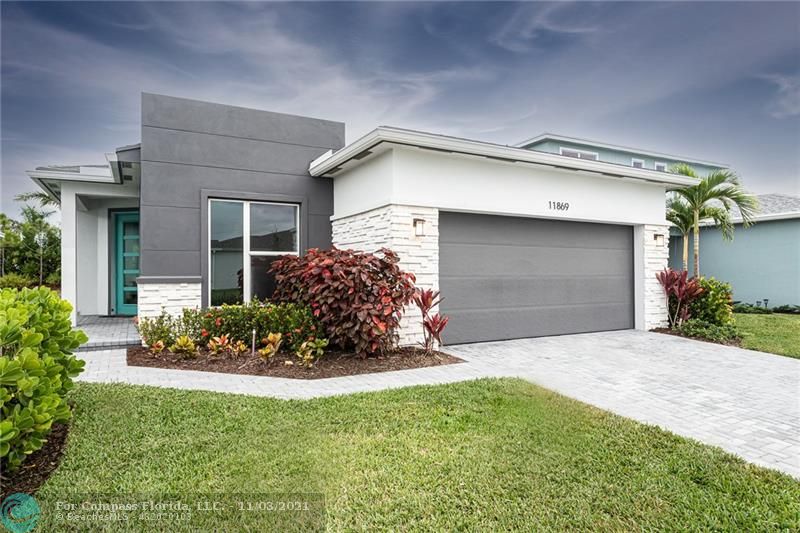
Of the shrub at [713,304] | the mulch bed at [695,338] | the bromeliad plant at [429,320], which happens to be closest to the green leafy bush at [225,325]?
the bromeliad plant at [429,320]

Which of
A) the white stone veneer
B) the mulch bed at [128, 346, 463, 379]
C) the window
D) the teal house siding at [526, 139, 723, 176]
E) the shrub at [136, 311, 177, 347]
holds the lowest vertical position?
the mulch bed at [128, 346, 463, 379]

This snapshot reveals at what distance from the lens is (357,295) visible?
254 inches

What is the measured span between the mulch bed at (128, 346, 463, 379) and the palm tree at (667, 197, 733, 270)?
9.69 m

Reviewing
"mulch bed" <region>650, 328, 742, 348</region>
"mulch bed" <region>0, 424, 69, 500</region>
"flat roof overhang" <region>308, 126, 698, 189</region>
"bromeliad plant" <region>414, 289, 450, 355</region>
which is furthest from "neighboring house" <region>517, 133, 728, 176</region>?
"mulch bed" <region>0, 424, 69, 500</region>

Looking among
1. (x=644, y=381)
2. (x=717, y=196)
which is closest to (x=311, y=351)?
(x=644, y=381)

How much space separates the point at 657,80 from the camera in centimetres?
1123

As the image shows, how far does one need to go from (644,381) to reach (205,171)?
791cm

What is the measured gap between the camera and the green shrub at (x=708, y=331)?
864 centimetres

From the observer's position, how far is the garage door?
26.4ft

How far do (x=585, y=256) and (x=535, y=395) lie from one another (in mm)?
5322

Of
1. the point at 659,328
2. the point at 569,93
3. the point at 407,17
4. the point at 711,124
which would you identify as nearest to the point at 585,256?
the point at 659,328

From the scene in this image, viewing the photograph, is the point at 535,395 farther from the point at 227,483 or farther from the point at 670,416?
the point at 227,483

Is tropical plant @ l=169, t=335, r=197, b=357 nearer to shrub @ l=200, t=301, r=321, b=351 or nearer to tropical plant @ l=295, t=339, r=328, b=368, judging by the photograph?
shrub @ l=200, t=301, r=321, b=351

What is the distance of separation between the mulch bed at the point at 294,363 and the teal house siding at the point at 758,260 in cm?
1241
